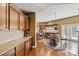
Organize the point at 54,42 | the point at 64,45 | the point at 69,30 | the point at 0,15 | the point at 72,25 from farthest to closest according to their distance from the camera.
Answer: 1. the point at 54,42
2. the point at 64,45
3. the point at 69,30
4. the point at 72,25
5. the point at 0,15

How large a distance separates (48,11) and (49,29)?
165cm

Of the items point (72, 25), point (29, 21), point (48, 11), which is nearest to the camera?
point (72, 25)

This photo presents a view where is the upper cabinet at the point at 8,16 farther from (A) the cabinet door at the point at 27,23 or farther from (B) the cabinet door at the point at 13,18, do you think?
(A) the cabinet door at the point at 27,23

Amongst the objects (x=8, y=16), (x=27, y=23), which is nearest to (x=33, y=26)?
(x=27, y=23)

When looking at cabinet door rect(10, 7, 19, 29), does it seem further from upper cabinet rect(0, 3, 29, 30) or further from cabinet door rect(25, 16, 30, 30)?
cabinet door rect(25, 16, 30, 30)

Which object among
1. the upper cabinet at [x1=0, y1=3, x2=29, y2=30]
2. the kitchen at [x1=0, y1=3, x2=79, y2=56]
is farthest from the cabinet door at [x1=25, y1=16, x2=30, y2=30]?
the upper cabinet at [x1=0, y1=3, x2=29, y2=30]

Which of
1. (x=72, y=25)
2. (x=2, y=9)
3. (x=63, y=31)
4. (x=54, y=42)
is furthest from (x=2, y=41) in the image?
(x=54, y=42)

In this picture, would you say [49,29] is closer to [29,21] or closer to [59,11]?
[29,21]

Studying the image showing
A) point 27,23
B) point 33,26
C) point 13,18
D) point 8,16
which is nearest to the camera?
point 8,16

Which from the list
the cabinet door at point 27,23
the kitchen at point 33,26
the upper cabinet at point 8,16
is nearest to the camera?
the upper cabinet at point 8,16

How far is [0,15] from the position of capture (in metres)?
2.16

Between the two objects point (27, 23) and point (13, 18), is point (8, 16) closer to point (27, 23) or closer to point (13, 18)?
point (13, 18)

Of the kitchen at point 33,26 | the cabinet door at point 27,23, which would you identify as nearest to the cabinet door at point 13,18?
the kitchen at point 33,26

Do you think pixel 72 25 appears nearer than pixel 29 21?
Yes
